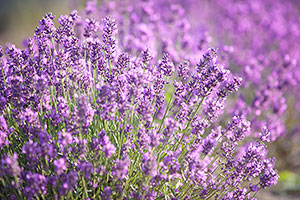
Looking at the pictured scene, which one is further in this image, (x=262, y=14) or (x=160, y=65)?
(x=262, y=14)

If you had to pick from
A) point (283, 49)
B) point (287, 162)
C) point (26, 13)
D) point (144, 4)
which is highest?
point (26, 13)

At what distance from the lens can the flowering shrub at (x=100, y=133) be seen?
68.8 inches

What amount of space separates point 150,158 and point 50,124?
0.65m

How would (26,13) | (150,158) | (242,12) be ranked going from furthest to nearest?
(26,13)
(242,12)
(150,158)

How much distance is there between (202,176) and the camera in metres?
1.96

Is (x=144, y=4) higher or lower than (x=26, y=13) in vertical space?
lower

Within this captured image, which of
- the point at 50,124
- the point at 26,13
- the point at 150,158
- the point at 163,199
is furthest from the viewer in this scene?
the point at 26,13

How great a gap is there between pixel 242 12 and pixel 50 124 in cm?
520

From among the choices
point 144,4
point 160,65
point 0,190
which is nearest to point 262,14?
point 144,4

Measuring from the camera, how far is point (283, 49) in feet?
18.1

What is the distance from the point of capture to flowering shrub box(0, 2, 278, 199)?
5.73 ft

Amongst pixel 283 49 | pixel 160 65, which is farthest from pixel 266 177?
pixel 283 49

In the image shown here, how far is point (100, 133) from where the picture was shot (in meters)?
1.82

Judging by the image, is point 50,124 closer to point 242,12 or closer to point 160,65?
point 160,65
